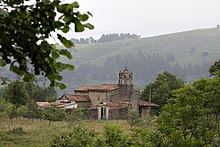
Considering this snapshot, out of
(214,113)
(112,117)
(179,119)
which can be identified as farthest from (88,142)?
(112,117)

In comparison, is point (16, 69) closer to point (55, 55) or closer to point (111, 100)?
point (55, 55)

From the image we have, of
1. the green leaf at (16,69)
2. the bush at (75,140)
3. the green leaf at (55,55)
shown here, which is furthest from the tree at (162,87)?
the green leaf at (55,55)

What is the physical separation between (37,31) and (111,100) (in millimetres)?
54110

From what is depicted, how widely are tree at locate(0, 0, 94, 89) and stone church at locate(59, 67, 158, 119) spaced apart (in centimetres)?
4854

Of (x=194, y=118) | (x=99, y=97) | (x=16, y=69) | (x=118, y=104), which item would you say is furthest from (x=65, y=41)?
(x=99, y=97)

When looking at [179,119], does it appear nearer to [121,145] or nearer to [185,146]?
[185,146]

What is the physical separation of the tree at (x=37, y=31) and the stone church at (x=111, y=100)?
159 ft

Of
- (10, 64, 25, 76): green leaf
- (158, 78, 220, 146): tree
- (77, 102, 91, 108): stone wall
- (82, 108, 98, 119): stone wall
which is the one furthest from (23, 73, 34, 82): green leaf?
(77, 102, 91, 108): stone wall

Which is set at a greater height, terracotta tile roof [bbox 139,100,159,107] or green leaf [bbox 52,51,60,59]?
terracotta tile roof [bbox 139,100,159,107]

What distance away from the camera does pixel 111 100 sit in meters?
57.9

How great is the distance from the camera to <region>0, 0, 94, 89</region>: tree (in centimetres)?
385

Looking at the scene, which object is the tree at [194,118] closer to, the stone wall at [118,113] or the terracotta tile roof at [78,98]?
the stone wall at [118,113]

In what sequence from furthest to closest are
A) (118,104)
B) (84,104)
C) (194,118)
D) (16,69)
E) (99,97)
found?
(84,104) → (99,97) → (118,104) → (194,118) → (16,69)

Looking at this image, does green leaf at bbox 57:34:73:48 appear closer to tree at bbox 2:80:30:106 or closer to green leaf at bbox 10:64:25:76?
green leaf at bbox 10:64:25:76
